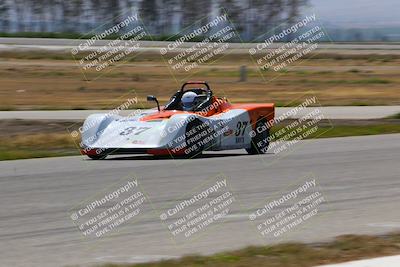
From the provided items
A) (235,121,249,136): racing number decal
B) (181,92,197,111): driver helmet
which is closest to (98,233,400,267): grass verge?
(235,121,249,136): racing number decal

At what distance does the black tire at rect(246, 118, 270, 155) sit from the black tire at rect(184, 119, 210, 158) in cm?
127

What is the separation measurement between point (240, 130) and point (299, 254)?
8.70m

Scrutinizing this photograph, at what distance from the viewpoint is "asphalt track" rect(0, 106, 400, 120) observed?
975 inches

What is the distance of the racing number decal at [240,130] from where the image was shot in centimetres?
1652

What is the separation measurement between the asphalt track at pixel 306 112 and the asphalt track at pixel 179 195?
7.70 m

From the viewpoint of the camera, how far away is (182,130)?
15.4 meters

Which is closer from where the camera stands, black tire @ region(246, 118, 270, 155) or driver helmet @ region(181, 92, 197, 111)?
driver helmet @ region(181, 92, 197, 111)

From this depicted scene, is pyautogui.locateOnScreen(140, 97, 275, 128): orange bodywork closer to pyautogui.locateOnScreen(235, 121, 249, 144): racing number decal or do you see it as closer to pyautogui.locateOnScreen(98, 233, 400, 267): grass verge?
pyautogui.locateOnScreen(235, 121, 249, 144): racing number decal

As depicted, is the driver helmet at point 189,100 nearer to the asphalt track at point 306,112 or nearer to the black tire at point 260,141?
the black tire at point 260,141

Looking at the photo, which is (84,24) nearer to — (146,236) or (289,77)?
(289,77)

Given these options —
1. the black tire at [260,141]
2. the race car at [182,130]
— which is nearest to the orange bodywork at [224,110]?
the race car at [182,130]

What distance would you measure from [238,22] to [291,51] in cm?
3879

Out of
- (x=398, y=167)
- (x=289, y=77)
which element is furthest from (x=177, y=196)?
(x=289, y=77)

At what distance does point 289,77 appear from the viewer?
1903 inches
